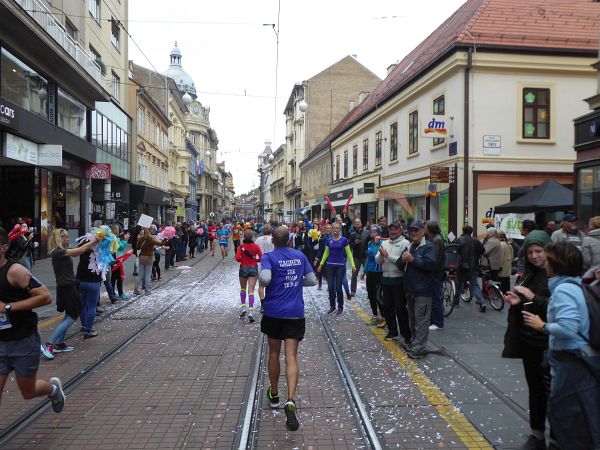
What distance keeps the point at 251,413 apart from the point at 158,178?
42263 millimetres

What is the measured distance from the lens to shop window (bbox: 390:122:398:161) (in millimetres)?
24938

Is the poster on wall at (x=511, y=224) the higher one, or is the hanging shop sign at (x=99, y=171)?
the hanging shop sign at (x=99, y=171)

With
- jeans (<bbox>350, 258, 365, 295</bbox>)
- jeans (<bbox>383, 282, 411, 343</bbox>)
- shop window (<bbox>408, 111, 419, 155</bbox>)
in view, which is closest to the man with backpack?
jeans (<bbox>350, 258, 365, 295</bbox>)

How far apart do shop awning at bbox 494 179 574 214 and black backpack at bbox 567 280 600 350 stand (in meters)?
11.1

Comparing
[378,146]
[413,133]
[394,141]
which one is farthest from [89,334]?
[378,146]

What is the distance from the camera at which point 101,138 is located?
27203 mm

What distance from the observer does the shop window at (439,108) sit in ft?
64.1

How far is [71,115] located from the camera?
73.2 feet

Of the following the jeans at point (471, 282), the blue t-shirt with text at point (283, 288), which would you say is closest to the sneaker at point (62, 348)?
the blue t-shirt with text at point (283, 288)

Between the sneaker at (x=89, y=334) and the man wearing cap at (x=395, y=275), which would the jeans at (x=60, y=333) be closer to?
the sneaker at (x=89, y=334)

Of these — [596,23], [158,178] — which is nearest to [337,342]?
[596,23]

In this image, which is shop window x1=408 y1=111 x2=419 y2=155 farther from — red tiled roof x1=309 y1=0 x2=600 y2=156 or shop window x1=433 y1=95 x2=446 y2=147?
shop window x1=433 y1=95 x2=446 y2=147

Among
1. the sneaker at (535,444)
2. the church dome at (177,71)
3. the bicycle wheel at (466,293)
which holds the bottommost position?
the sneaker at (535,444)

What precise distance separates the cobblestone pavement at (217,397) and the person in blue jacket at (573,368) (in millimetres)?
1117
